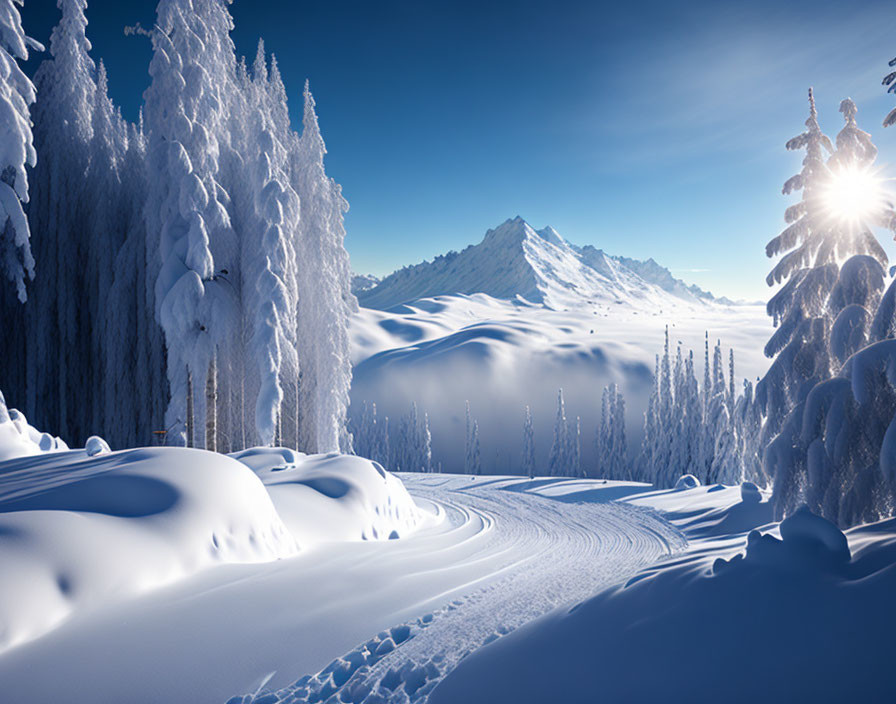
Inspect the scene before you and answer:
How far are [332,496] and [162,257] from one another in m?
9.75

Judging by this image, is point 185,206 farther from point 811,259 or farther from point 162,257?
point 811,259

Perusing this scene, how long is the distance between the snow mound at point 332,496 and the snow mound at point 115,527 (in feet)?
4.29

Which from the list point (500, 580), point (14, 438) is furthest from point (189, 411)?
point (500, 580)

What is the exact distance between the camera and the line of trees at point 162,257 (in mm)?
14844

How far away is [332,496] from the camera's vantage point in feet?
34.8

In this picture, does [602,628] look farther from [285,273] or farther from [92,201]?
[92,201]

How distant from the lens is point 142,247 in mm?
16672

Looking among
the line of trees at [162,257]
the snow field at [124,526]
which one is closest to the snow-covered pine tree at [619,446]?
the line of trees at [162,257]

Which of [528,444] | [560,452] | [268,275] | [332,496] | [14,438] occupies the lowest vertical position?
[560,452]

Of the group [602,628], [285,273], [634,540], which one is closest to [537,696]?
[602,628]

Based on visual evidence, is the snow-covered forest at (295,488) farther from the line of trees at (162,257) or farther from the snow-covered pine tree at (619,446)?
the snow-covered pine tree at (619,446)

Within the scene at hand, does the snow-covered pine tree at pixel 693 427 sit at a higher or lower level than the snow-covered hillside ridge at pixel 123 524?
lower

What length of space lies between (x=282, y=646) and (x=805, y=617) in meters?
4.72

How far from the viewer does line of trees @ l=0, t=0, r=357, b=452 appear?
14844 millimetres
